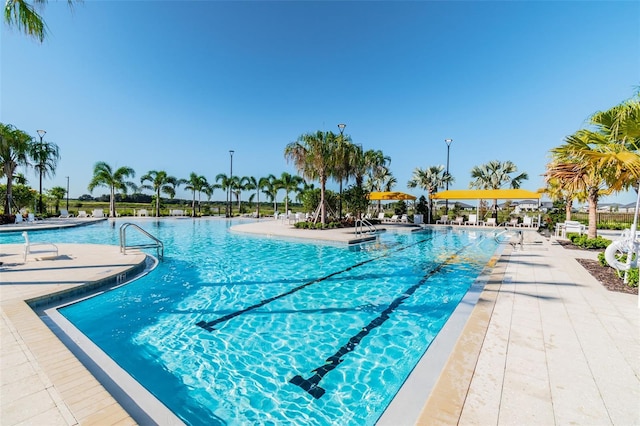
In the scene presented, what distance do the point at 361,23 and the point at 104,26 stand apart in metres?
13.9

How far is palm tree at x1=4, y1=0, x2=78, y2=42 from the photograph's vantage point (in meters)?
4.97

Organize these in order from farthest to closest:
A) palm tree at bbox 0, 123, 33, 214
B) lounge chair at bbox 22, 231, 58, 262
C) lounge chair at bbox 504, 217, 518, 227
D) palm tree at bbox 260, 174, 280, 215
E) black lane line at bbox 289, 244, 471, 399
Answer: palm tree at bbox 260, 174, 280, 215 → lounge chair at bbox 504, 217, 518, 227 → palm tree at bbox 0, 123, 33, 214 → lounge chair at bbox 22, 231, 58, 262 → black lane line at bbox 289, 244, 471, 399

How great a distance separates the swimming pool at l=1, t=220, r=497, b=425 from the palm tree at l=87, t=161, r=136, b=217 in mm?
26516

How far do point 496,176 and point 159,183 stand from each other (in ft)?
116

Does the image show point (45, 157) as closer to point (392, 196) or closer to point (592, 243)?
point (392, 196)

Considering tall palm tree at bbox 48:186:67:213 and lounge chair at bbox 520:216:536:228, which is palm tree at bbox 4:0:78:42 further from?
tall palm tree at bbox 48:186:67:213

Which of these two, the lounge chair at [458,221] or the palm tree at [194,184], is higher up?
the palm tree at [194,184]

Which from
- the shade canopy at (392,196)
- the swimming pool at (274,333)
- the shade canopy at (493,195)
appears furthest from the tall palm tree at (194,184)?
the swimming pool at (274,333)

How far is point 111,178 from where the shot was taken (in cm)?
2789

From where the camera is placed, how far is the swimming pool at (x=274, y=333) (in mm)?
2812

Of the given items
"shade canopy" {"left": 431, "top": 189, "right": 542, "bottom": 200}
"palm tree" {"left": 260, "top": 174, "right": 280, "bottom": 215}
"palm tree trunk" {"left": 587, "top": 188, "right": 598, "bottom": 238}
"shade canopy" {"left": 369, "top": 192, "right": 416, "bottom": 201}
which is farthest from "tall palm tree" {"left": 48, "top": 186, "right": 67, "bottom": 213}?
"palm tree trunk" {"left": 587, "top": 188, "right": 598, "bottom": 238}

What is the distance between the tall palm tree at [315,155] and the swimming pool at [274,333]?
34.6ft

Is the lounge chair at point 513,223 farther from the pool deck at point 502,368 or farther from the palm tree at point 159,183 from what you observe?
the palm tree at point 159,183

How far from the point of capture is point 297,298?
5.74m
